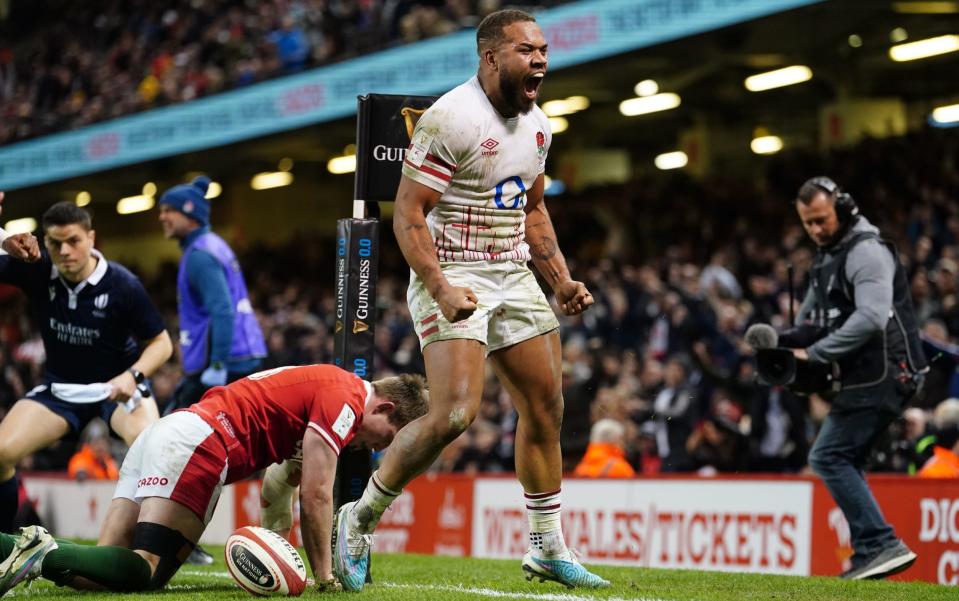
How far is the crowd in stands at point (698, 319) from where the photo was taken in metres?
13.9

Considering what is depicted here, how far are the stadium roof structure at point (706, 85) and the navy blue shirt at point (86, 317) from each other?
1135cm

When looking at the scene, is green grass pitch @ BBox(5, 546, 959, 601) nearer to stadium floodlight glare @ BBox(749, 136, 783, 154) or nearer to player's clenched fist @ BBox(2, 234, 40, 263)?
player's clenched fist @ BBox(2, 234, 40, 263)

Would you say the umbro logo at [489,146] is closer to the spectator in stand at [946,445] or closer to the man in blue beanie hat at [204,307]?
the man in blue beanie hat at [204,307]

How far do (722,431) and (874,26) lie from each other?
991cm

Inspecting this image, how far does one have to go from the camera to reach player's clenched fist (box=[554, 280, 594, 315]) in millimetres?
6555

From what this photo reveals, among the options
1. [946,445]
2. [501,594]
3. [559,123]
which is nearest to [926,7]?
[559,123]

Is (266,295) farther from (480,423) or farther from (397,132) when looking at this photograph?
(397,132)

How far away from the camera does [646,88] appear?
2527 cm

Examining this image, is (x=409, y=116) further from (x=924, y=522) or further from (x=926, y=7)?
(x=926, y=7)

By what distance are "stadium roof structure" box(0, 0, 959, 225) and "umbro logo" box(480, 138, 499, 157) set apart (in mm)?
12304

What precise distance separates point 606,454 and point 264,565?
24.6ft

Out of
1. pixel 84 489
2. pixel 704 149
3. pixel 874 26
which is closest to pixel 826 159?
pixel 874 26

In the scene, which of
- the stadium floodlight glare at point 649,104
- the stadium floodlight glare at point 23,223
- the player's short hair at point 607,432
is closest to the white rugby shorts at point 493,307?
the player's short hair at point 607,432

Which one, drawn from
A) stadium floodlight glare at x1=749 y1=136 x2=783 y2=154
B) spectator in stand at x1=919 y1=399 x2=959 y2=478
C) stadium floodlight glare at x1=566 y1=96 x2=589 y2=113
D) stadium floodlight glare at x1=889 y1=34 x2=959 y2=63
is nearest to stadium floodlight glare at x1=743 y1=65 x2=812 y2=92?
stadium floodlight glare at x1=889 y1=34 x2=959 y2=63
